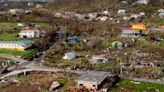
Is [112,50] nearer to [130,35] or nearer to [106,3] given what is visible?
[130,35]

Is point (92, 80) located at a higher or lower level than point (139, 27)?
lower

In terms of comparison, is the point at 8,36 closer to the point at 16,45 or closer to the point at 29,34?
the point at 29,34

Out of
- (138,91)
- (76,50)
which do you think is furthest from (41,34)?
(138,91)

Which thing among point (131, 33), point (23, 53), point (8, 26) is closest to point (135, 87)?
point (23, 53)

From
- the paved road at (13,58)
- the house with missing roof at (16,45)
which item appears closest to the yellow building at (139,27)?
the house with missing roof at (16,45)

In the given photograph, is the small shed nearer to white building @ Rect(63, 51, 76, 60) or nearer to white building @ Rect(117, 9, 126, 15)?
white building @ Rect(63, 51, 76, 60)

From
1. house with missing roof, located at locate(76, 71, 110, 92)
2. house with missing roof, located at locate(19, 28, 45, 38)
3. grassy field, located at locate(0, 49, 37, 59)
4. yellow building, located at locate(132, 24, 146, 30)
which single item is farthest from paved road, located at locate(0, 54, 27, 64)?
yellow building, located at locate(132, 24, 146, 30)
